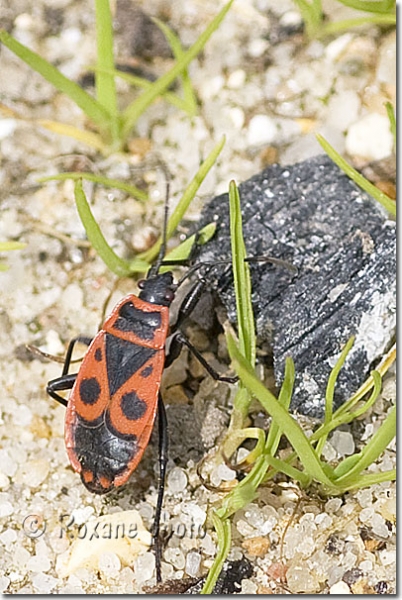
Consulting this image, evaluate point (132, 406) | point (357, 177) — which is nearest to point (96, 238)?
point (132, 406)

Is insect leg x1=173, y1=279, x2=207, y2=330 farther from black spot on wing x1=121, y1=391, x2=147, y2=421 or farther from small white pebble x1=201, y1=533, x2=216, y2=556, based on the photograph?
small white pebble x1=201, y1=533, x2=216, y2=556

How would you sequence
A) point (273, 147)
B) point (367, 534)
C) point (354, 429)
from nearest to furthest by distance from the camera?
point (367, 534)
point (354, 429)
point (273, 147)

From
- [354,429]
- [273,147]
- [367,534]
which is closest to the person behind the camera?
[367,534]

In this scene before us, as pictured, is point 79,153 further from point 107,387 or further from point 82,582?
point 82,582

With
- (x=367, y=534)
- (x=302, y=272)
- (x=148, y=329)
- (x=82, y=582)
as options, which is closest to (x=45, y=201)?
(x=148, y=329)

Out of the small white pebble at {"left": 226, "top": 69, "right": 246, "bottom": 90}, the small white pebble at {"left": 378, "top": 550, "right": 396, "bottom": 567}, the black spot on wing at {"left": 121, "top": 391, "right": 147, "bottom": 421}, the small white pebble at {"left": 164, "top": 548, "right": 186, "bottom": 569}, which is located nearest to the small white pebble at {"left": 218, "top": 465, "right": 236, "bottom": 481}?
the small white pebble at {"left": 164, "top": 548, "right": 186, "bottom": 569}
